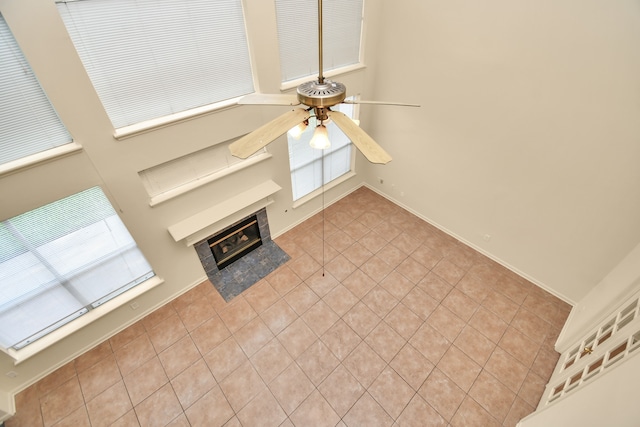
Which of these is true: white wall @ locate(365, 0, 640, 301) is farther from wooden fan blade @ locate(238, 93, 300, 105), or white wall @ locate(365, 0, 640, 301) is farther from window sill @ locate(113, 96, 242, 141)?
wooden fan blade @ locate(238, 93, 300, 105)

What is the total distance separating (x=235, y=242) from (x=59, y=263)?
2.13 metres

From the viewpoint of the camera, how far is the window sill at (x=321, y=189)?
515cm

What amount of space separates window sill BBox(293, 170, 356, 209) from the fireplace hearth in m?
0.71

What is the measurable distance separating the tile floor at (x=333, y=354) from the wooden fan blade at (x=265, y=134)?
292 cm

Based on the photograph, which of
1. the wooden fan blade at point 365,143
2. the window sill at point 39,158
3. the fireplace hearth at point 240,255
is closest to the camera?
the wooden fan blade at point 365,143

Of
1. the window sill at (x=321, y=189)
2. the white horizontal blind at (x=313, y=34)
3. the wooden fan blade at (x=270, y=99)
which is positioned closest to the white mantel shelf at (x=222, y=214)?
the window sill at (x=321, y=189)

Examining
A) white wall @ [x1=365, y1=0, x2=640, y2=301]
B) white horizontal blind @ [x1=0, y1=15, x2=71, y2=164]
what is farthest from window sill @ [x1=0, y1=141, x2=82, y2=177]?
white wall @ [x1=365, y1=0, x2=640, y2=301]

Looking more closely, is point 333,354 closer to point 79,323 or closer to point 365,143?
point 365,143

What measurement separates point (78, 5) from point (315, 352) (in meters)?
4.15

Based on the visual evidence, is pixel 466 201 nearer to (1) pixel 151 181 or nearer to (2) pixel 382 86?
(2) pixel 382 86

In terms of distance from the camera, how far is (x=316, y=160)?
505 centimetres

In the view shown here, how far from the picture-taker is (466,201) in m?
4.58

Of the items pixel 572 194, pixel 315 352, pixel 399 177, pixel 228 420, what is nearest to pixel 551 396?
pixel 572 194

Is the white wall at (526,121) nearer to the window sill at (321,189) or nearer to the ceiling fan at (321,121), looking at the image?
the window sill at (321,189)
